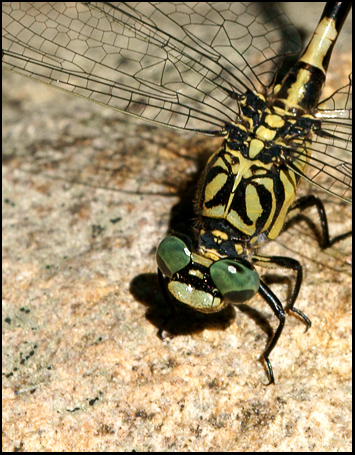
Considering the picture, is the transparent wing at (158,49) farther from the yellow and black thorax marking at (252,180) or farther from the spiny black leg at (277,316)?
the spiny black leg at (277,316)

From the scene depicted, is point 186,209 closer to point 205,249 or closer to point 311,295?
point 205,249

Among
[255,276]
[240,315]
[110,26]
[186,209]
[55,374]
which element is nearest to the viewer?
[255,276]

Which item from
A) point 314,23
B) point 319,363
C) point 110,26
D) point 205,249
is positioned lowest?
point 319,363

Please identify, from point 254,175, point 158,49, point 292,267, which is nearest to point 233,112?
point 254,175

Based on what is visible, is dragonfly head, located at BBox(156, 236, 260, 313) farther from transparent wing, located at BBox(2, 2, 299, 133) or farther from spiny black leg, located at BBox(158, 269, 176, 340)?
transparent wing, located at BBox(2, 2, 299, 133)

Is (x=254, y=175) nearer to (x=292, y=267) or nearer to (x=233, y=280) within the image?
(x=292, y=267)

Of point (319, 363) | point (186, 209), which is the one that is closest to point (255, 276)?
point (319, 363)

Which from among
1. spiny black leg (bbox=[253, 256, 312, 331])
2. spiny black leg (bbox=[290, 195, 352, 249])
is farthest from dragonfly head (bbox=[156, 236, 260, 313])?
spiny black leg (bbox=[290, 195, 352, 249])
